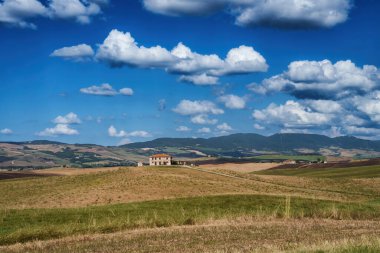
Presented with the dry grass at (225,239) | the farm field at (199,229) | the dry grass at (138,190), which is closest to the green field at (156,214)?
the farm field at (199,229)

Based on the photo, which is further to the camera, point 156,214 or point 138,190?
point 138,190

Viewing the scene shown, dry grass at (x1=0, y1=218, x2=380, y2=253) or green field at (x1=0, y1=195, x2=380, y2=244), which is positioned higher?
dry grass at (x1=0, y1=218, x2=380, y2=253)

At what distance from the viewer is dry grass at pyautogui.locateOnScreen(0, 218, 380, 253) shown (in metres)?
23.6

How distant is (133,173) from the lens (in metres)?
100

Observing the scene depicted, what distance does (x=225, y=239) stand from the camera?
88.0 feet

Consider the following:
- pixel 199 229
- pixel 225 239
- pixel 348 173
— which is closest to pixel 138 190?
pixel 199 229

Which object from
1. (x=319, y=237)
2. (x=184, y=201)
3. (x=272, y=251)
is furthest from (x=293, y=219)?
(x=184, y=201)

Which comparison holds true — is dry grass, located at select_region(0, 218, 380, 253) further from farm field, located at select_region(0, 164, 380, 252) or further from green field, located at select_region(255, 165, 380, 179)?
green field, located at select_region(255, 165, 380, 179)

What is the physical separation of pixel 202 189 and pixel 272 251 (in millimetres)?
56898

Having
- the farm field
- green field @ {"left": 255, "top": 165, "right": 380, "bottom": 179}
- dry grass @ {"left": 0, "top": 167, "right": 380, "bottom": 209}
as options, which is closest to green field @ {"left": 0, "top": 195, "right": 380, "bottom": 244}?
the farm field

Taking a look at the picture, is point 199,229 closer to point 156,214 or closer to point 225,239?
point 225,239

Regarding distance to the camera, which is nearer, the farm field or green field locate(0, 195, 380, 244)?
the farm field

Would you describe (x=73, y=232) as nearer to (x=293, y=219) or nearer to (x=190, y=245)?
(x=190, y=245)

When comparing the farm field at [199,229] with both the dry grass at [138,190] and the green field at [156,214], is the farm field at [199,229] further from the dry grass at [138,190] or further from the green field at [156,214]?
Answer: the dry grass at [138,190]
